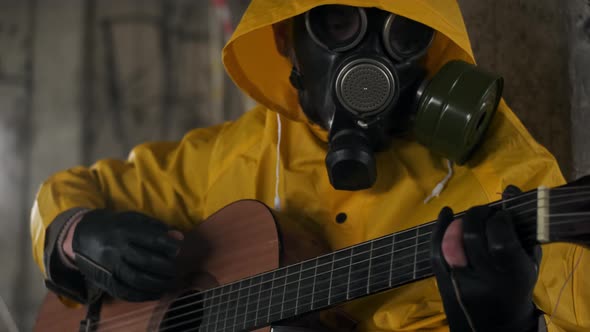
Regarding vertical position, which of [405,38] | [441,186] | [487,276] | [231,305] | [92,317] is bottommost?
[92,317]

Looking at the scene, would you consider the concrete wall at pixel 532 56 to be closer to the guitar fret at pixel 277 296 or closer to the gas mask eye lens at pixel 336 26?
the gas mask eye lens at pixel 336 26

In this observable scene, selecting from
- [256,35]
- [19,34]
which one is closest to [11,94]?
[19,34]

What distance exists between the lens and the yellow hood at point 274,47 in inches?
53.4

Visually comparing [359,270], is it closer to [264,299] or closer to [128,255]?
[264,299]

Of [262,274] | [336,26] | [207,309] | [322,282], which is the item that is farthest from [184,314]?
[336,26]

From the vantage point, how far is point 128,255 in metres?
1.44

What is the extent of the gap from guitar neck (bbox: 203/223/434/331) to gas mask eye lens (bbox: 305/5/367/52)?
37cm

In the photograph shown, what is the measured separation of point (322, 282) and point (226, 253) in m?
0.24

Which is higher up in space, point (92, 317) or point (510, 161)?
point (510, 161)

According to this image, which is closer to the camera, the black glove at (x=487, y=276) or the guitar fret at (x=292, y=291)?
the black glove at (x=487, y=276)

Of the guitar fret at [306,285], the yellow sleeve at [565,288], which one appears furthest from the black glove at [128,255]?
the yellow sleeve at [565,288]

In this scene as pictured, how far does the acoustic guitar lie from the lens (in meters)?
1.13

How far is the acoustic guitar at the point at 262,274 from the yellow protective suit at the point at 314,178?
10 centimetres

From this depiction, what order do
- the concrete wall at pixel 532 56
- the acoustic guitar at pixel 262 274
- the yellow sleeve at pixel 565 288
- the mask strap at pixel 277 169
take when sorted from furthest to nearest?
the concrete wall at pixel 532 56 < the mask strap at pixel 277 169 < the yellow sleeve at pixel 565 288 < the acoustic guitar at pixel 262 274
